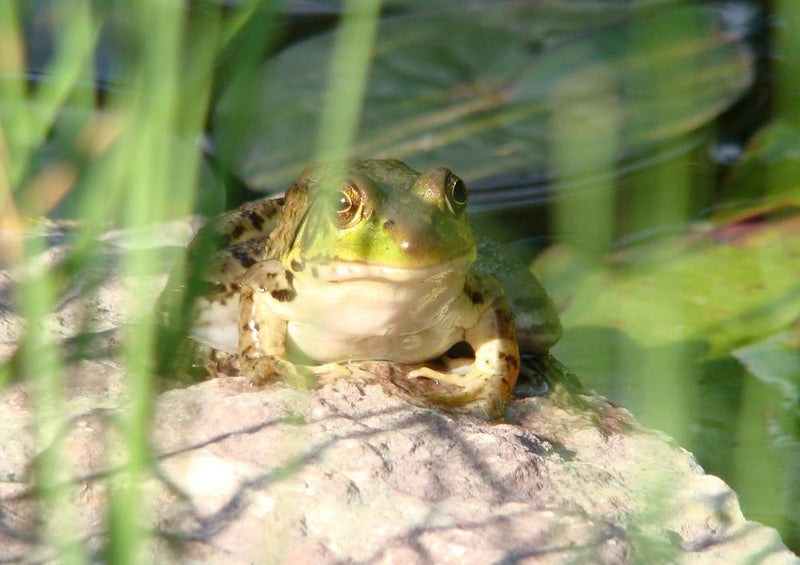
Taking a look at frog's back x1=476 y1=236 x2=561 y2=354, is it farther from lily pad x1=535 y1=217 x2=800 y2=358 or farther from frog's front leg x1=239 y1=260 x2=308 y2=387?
frog's front leg x1=239 y1=260 x2=308 y2=387

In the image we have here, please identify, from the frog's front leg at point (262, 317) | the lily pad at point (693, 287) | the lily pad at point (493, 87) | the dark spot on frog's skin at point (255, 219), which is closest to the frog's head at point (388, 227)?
the frog's front leg at point (262, 317)

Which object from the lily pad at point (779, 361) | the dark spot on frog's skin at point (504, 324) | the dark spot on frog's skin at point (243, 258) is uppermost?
the dark spot on frog's skin at point (504, 324)

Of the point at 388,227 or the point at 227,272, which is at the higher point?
the point at 388,227

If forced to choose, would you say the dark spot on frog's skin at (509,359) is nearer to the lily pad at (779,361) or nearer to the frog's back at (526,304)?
the frog's back at (526,304)

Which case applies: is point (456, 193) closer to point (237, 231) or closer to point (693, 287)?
point (237, 231)

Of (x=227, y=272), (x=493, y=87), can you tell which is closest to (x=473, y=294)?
(x=227, y=272)

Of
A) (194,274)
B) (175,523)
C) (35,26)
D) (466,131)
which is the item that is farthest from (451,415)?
(35,26)
